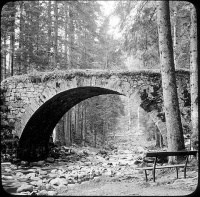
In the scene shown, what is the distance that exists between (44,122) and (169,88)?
6028 millimetres

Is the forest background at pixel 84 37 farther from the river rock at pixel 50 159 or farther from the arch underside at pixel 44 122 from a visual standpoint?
the river rock at pixel 50 159

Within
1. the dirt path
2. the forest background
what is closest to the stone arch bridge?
the forest background

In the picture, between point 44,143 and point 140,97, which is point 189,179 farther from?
point 44,143

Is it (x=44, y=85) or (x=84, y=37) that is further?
(x=84, y=37)

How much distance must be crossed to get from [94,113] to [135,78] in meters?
11.6

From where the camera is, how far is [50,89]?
9148 millimetres

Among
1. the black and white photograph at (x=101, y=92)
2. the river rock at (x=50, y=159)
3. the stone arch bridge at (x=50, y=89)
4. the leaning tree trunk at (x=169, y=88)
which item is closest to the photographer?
the black and white photograph at (x=101, y=92)

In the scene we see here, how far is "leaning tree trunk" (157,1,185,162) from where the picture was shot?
240 inches

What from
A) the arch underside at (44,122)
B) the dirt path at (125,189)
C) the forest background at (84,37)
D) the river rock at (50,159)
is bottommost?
the river rock at (50,159)

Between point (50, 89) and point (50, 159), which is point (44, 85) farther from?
point (50, 159)

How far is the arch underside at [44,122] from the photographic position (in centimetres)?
944

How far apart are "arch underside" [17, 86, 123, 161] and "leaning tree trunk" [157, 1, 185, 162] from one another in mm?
3391

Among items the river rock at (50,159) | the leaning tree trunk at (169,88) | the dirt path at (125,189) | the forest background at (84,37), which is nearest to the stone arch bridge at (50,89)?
the river rock at (50,159)

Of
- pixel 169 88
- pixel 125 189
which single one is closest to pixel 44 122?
pixel 169 88
